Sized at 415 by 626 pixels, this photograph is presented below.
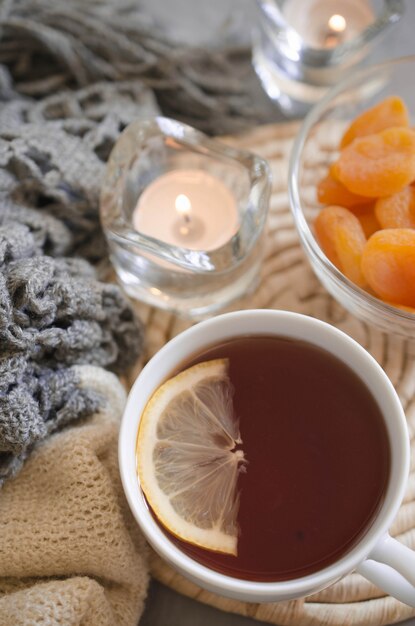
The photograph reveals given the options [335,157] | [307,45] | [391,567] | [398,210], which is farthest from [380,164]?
[391,567]

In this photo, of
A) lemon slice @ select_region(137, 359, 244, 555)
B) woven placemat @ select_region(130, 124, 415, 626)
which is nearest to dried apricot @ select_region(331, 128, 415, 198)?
woven placemat @ select_region(130, 124, 415, 626)

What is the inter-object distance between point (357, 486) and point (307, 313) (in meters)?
0.24

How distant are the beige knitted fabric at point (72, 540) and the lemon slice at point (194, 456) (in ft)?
0.17

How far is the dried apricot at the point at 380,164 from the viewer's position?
729 millimetres

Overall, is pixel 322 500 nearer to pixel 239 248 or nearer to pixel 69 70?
pixel 239 248

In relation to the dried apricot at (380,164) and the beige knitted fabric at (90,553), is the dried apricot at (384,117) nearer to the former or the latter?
the dried apricot at (380,164)

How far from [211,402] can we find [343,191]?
277 millimetres

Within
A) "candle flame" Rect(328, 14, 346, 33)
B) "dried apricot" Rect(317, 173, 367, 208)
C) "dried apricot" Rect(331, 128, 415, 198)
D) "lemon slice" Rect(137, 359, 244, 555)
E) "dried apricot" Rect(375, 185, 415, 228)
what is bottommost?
"lemon slice" Rect(137, 359, 244, 555)

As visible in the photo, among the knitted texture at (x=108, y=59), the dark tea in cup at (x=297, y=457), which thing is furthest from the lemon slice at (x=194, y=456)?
the knitted texture at (x=108, y=59)

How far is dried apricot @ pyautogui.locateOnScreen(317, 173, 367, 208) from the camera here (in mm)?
777

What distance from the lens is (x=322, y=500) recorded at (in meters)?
0.63

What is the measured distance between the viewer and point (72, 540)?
647mm

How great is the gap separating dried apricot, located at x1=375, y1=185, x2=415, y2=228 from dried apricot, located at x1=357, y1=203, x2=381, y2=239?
0.06 ft

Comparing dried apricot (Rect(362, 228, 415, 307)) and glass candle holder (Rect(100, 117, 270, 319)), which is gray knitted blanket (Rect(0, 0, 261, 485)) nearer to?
glass candle holder (Rect(100, 117, 270, 319))
